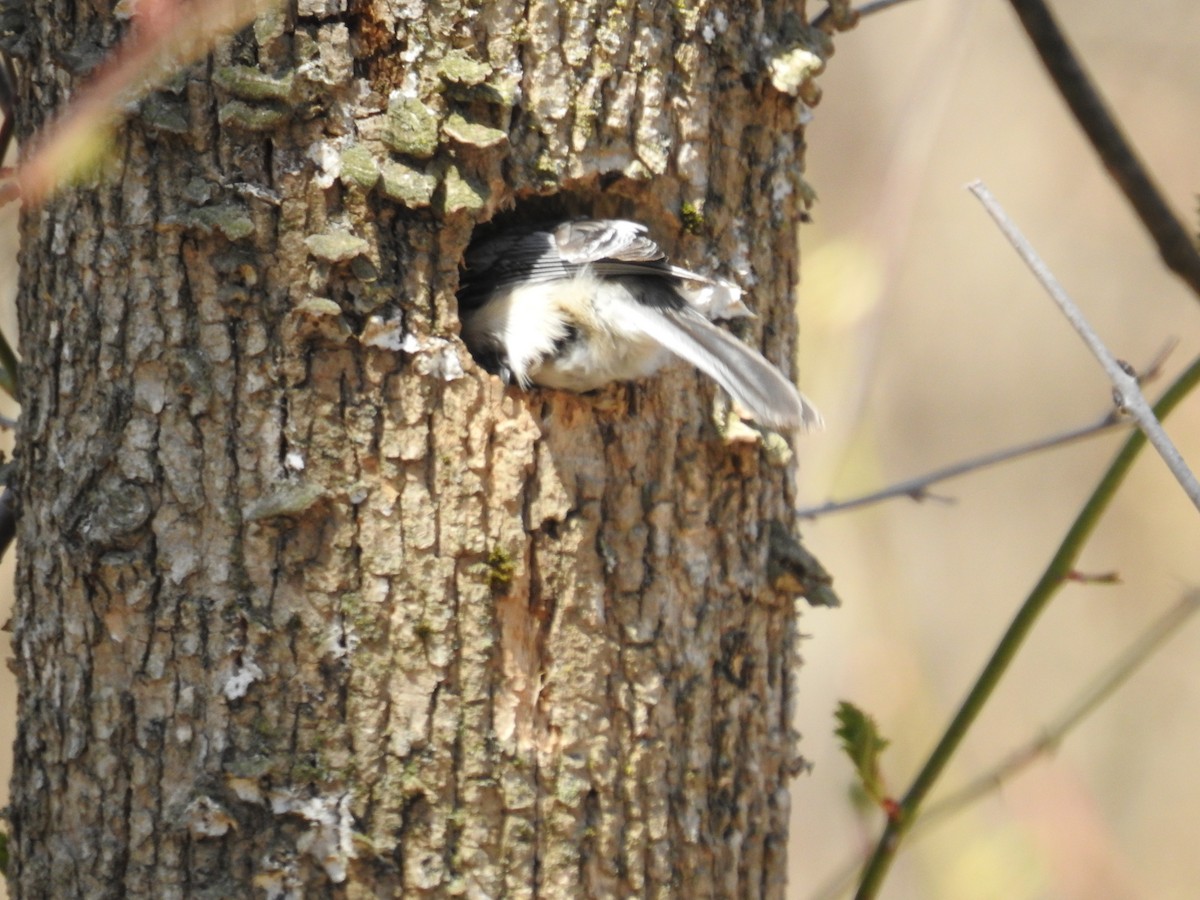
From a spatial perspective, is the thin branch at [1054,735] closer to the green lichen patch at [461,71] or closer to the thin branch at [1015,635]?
the thin branch at [1015,635]

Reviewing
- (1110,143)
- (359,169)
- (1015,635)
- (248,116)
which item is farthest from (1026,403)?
(248,116)

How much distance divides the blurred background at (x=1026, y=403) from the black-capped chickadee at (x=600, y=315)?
3029 mm

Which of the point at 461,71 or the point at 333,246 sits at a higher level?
the point at 461,71

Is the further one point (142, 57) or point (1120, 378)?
point (142, 57)

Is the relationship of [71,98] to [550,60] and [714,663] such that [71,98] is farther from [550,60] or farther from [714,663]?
[714,663]

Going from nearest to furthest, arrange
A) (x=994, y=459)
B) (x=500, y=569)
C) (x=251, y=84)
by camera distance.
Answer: (x=251, y=84), (x=500, y=569), (x=994, y=459)

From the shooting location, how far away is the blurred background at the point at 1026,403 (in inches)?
208

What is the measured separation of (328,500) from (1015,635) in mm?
1123

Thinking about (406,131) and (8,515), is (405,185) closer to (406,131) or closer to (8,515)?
(406,131)

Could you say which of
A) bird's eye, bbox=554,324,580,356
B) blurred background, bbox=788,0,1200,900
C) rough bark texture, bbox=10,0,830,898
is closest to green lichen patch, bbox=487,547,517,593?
rough bark texture, bbox=10,0,830,898

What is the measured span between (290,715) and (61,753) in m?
0.34

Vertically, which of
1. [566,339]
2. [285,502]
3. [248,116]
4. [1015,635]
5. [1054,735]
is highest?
[248,116]

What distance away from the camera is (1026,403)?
5.68m

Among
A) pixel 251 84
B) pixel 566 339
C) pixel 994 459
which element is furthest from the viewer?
pixel 994 459
